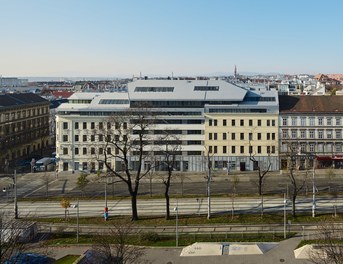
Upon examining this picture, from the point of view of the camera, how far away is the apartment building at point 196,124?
229 ft

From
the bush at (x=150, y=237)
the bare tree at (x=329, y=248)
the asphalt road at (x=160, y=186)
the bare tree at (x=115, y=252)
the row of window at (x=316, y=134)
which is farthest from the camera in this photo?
the row of window at (x=316, y=134)

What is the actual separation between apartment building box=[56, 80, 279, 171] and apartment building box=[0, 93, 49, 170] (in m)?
10.9

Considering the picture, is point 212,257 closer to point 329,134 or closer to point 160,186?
point 160,186

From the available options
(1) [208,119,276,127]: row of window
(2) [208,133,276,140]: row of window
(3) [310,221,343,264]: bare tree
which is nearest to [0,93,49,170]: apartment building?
(2) [208,133,276,140]: row of window

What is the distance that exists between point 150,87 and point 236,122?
14.4 metres

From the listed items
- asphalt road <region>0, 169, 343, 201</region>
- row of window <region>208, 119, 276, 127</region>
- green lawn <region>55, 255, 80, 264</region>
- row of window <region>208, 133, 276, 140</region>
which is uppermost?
row of window <region>208, 119, 276, 127</region>

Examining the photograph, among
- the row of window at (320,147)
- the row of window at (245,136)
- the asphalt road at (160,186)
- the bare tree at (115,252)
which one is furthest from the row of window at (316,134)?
the bare tree at (115,252)

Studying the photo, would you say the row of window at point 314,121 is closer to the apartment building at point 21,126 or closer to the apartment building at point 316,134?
the apartment building at point 316,134

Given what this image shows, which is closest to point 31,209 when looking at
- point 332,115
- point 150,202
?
point 150,202

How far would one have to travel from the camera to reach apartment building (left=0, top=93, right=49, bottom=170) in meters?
77.9

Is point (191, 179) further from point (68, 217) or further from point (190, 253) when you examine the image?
point (190, 253)

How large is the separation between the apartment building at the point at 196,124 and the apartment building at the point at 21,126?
10.9 meters

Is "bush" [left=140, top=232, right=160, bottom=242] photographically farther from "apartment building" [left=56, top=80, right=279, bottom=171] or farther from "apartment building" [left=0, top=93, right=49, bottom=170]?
"apartment building" [left=0, top=93, right=49, bottom=170]

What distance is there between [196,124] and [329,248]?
44.0 metres
